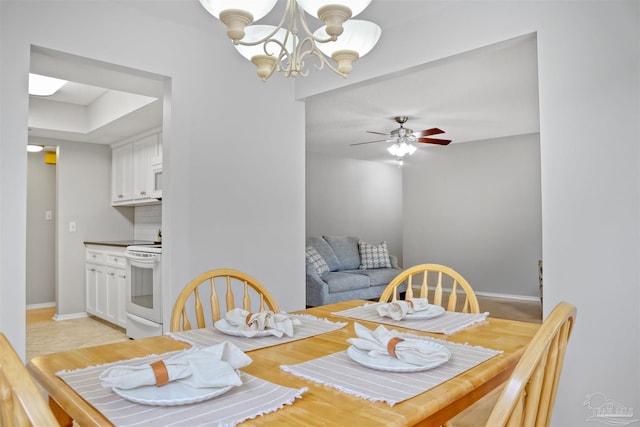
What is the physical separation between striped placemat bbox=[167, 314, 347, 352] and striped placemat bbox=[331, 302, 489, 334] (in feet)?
0.53

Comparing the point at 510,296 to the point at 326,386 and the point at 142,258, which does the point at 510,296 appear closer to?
the point at 142,258

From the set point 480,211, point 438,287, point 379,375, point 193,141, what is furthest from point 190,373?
point 480,211

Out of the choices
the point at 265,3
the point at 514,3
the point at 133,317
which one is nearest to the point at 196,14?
the point at 265,3

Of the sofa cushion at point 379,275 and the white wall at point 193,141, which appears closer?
the white wall at point 193,141

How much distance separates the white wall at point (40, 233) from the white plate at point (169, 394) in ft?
20.0

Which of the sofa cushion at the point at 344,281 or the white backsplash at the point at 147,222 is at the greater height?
the white backsplash at the point at 147,222

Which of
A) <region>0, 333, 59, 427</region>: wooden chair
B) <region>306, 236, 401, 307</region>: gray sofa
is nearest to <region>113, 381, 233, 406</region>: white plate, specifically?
<region>0, 333, 59, 427</region>: wooden chair

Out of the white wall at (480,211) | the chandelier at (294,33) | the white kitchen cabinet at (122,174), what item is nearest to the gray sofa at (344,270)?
the white wall at (480,211)

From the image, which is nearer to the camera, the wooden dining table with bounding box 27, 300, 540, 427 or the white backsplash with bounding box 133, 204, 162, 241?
the wooden dining table with bounding box 27, 300, 540, 427

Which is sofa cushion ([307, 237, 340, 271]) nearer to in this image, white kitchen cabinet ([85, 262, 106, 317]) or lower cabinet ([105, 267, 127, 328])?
lower cabinet ([105, 267, 127, 328])

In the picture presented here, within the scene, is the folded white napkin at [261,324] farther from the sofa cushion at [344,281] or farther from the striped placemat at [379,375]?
the sofa cushion at [344,281]

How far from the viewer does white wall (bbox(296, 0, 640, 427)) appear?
2.10 m

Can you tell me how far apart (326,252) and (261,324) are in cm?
493

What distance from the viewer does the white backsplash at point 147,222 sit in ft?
18.0
